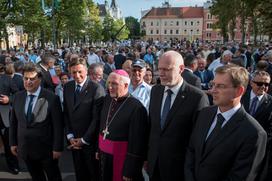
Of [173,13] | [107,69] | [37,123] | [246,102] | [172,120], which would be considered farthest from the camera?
[173,13]

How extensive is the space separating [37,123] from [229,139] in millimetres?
2625

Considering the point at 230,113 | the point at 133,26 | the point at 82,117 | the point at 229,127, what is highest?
the point at 133,26

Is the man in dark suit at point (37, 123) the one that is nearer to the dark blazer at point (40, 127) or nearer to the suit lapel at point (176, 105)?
the dark blazer at point (40, 127)

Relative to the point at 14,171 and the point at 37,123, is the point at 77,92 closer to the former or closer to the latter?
the point at 37,123

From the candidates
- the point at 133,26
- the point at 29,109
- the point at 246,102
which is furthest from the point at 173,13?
the point at 29,109

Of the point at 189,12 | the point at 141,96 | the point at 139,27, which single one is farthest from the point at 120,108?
the point at 139,27

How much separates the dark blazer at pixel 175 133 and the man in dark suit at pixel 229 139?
394 mm

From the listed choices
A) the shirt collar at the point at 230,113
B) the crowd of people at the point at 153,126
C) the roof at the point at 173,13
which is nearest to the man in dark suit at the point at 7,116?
the crowd of people at the point at 153,126

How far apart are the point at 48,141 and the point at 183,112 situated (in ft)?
6.69

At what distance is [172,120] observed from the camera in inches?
136

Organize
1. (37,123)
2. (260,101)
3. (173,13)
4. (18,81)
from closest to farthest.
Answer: (37,123), (260,101), (18,81), (173,13)

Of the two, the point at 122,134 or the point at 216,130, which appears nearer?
the point at 216,130

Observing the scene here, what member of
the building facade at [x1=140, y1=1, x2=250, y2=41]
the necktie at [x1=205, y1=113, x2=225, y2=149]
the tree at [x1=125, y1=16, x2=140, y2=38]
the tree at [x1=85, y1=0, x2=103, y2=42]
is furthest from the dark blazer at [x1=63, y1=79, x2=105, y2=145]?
→ the building facade at [x1=140, y1=1, x2=250, y2=41]

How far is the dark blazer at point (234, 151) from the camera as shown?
8.91ft
